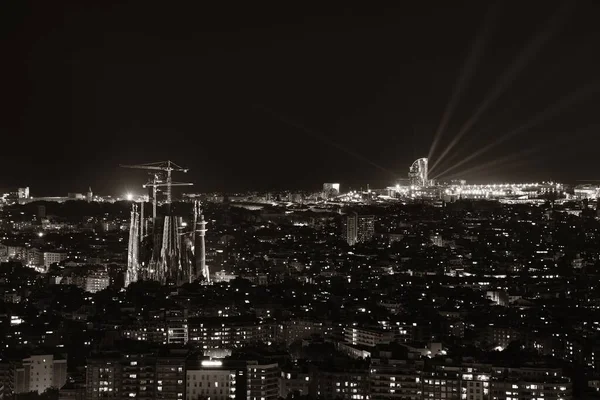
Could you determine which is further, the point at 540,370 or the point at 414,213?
the point at 414,213

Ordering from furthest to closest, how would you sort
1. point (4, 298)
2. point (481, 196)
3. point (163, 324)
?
point (481, 196), point (4, 298), point (163, 324)

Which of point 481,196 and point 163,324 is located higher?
point 481,196

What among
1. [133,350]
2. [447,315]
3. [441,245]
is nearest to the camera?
[133,350]

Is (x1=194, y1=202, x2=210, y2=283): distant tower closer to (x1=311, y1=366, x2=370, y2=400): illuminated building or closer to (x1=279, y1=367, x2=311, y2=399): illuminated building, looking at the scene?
(x1=279, y1=367, x2=311, y2=399): illuminated building

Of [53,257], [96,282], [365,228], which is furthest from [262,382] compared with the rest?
[365,228]

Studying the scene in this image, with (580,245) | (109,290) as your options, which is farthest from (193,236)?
(580,245)

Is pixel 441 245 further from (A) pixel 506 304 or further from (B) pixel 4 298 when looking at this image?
(B) pixel 4 298

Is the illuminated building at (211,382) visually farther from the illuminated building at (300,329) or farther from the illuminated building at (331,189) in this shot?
the illuminated building at (331,189)
